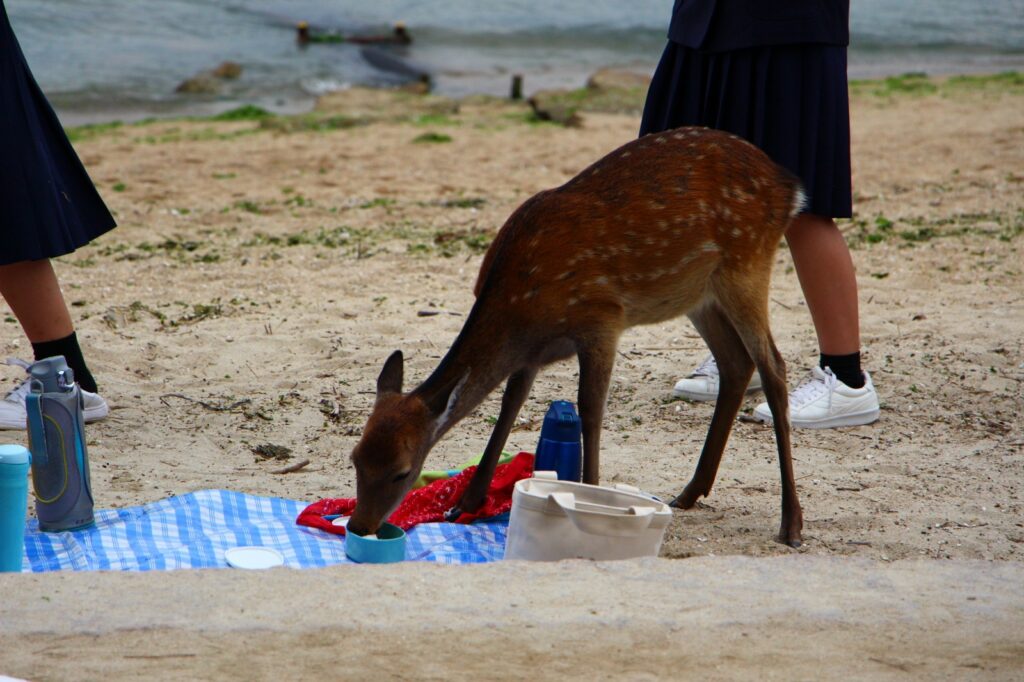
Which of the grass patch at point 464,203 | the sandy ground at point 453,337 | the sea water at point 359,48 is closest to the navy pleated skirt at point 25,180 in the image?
the sandy ground at point 453,337

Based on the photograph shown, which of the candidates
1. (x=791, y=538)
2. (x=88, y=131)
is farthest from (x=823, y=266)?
(x=88, y=131)

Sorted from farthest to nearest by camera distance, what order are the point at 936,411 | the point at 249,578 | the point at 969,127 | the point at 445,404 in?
the point at 969,127, the point at 936,411, the point at 445,404, the point at 249,578

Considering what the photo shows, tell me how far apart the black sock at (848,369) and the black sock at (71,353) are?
3.12 metres

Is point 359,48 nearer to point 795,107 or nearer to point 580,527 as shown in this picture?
point 795,107

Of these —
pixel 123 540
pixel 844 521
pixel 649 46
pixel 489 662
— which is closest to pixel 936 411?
pixel 844 521

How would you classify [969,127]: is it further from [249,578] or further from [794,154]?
[249,578]

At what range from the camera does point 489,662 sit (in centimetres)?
268

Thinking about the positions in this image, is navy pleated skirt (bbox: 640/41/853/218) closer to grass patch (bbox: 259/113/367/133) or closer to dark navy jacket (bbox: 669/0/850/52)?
dark navy jacket (bbox: 669/0/850/52)

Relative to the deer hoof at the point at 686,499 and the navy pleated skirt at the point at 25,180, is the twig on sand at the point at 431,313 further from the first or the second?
the deer hoof at the point at 686,499

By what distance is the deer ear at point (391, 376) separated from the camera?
373 cm

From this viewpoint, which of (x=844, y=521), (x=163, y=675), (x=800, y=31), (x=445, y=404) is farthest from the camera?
(x=800, y=31)

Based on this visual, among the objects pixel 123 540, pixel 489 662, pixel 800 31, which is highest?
pixel 800 31

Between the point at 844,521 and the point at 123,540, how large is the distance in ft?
7.82

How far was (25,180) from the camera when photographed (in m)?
4.56
